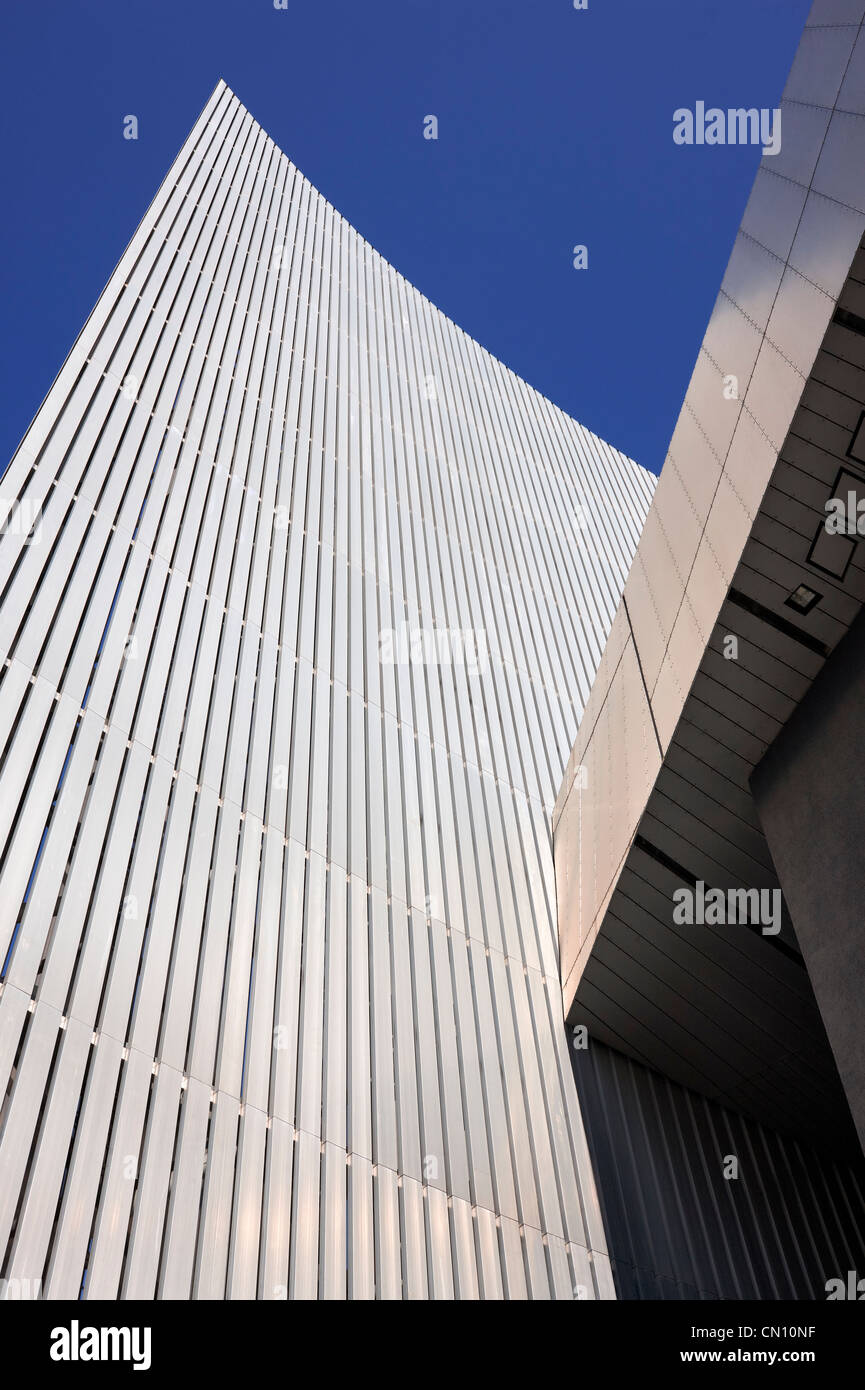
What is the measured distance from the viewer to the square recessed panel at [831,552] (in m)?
7.95

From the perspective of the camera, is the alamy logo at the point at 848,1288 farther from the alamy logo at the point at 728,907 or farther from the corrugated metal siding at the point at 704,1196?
the alamy logo at the point at 728,907

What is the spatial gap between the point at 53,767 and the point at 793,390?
619 cm

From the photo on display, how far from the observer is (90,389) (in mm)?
12250

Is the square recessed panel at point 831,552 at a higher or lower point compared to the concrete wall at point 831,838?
higher

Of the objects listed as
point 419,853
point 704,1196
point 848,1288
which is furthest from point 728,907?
point 848,1288

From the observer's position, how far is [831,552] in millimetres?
8047

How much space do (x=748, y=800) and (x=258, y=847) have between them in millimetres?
4557

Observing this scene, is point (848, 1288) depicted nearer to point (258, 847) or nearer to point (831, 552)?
point (258, 847)
